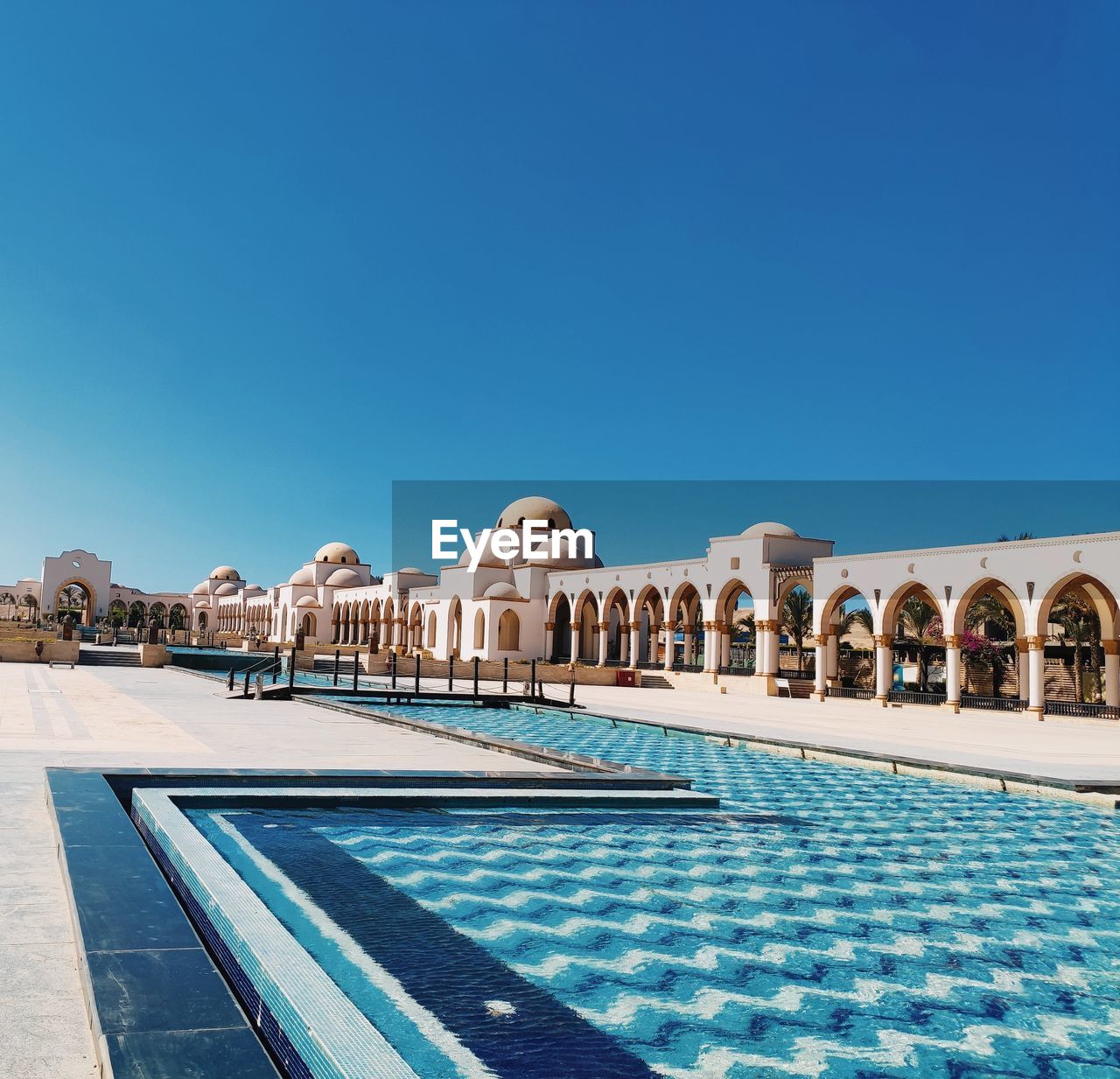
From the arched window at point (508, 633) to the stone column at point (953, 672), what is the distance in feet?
61.8

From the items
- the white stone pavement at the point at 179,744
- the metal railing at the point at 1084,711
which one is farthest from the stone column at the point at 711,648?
the metal railing at the point at 1084,711

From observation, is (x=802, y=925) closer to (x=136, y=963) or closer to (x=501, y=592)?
(x=136, y=963)

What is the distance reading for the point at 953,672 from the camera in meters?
21.3

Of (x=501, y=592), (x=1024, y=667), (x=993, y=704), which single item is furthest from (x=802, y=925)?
(x=501, y=592)

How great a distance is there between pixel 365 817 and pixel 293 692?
1174 centimetres

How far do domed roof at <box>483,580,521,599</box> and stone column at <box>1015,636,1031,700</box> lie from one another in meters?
19.2

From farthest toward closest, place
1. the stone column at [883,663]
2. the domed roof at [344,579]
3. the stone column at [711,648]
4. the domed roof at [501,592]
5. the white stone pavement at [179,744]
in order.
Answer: the domed roof at [344,579] < the domed roof at [501,592] < the stone column at [711,648] < the stone column at [883,663] < the white stone pavement at [179,744]

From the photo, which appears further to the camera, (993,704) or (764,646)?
(764,646)

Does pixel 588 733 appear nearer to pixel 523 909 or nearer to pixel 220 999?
pixel 523 909

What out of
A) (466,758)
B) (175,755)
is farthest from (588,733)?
(175,755)

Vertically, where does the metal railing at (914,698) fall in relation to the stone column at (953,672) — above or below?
below

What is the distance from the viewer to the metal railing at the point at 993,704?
20.8m

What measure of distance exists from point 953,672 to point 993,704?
1.38 metres

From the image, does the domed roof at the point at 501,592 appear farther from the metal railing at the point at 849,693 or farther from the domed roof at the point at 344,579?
the domed roof at the point at 344,579
